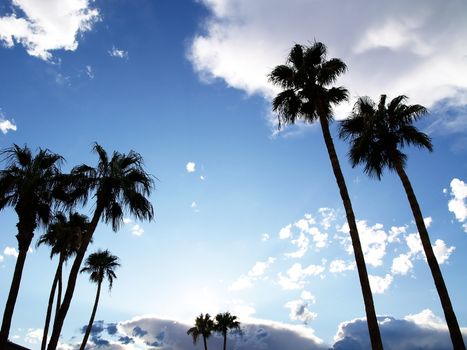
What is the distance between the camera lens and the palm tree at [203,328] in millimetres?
58156

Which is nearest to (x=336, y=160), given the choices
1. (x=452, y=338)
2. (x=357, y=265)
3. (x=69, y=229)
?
(x=357, y=265)

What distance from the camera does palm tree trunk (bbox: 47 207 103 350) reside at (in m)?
17.1

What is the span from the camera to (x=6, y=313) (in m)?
18.5

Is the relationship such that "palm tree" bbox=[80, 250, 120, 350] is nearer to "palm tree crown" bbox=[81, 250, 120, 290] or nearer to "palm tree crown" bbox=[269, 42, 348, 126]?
"palm tree crown" bbox=[81, 250, 120, 290]

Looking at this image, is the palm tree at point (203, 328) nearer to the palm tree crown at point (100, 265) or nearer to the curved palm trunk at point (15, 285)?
the palm tree crown at point (100, 265)

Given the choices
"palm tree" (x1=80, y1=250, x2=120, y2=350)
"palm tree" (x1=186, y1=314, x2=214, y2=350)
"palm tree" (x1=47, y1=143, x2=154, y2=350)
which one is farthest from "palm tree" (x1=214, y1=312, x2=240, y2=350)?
"palm tree" (x1=47, y1=143, x2=154, y2=350)

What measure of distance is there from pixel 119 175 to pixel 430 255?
15.9 m

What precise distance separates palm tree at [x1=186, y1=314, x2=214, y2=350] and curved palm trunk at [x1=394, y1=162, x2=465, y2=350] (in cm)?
4817

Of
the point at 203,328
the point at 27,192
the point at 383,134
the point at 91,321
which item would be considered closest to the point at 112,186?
the point at 27,192

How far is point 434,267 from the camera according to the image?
1600cm

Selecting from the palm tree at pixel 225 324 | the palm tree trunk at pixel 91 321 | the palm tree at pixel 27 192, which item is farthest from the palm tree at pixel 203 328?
the palm tree at pixel 27 192

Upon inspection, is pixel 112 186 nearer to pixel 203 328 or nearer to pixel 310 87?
pixel 310 87

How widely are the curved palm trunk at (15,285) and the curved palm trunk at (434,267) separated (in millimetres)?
20169

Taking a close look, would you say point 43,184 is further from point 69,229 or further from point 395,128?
point 395,128
